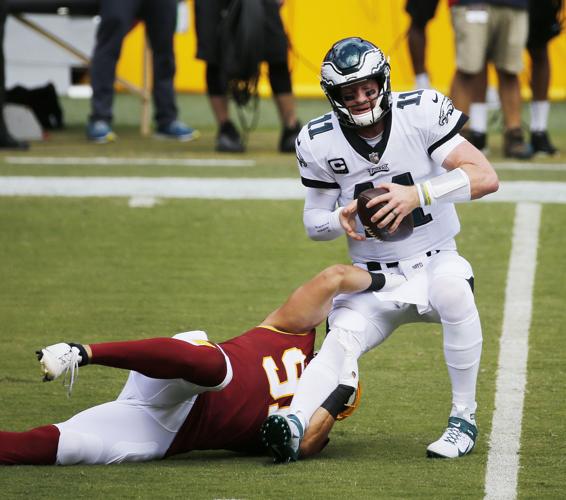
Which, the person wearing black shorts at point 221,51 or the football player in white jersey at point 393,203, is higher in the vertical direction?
the football player in white jersey at point 393,203

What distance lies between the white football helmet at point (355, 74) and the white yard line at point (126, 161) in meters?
4.98

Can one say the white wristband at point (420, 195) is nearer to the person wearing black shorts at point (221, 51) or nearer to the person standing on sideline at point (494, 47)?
the person standing on sideline at point (494, 47)

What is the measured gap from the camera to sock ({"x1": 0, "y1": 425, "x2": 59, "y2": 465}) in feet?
12.5

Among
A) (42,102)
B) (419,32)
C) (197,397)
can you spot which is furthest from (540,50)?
(197,397)

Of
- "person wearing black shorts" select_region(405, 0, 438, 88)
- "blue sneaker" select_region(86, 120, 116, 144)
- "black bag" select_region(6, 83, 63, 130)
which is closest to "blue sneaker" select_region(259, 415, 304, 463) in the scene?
"person wearing black shorts" select_region(405, 0, 438, 88)

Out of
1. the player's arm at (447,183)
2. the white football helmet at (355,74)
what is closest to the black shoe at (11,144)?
the white football helmet at (355,74)

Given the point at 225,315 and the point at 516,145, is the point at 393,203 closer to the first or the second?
the point at 225,315

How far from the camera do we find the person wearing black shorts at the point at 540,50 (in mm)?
Result: 9344

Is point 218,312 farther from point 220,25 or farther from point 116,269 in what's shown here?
point 220,25

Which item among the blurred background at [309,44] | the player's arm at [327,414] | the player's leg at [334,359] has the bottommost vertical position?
the blurred background at [309,44]

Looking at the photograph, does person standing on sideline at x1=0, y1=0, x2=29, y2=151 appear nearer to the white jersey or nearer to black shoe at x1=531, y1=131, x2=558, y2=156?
black shoe at x1=531, y1=131, x2=558, y2=156

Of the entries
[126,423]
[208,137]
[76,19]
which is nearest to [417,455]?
[126,423]

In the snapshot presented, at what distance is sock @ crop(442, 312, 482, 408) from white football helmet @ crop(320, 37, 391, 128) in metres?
0.71

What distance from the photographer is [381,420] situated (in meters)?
4.44
